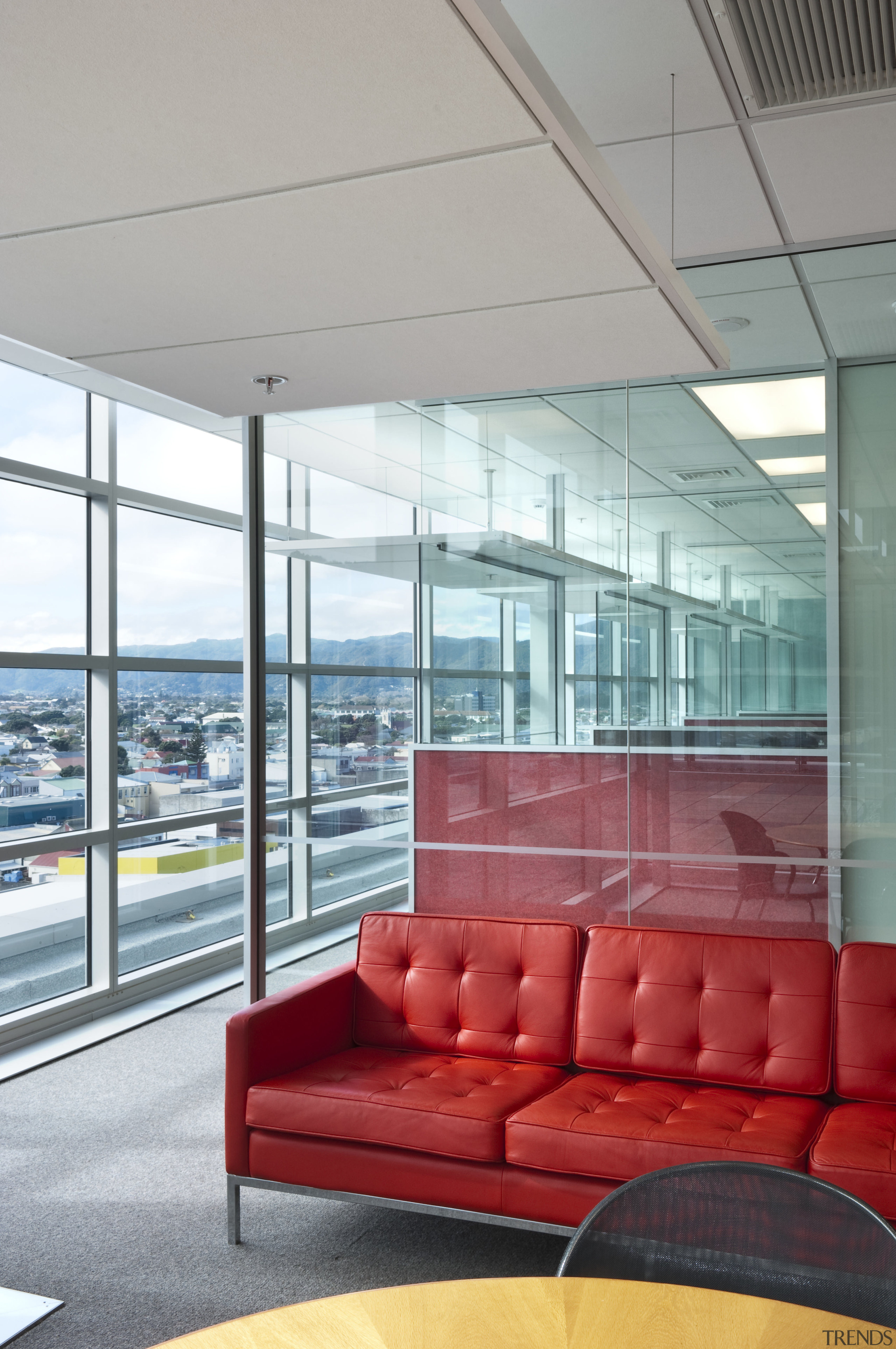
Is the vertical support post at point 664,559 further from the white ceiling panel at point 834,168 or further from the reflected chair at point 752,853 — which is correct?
the white ceiling panel at point 834,168

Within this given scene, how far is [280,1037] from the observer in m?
3.45

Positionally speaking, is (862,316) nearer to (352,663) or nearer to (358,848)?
(352,663)

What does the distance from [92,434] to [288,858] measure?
2549 mm

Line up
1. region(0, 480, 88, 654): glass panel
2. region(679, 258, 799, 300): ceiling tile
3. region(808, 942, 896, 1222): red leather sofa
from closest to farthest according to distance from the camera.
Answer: region(808, 942, 896, 1222): red leather sofa, region(679, 258, 799, 300): ceiling tile, region(0, 480, 88, 654): glass panel

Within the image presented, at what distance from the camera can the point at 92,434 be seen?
5.83 metres

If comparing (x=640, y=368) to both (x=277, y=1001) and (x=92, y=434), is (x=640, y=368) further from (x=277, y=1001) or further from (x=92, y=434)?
(x=92, y=434)

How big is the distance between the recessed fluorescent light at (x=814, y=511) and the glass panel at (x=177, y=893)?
137 inches

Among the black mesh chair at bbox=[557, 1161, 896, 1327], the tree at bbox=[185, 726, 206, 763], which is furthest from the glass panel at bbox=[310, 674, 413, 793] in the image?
the black mesh chair at bbox=[557, 1161, 896, 1327]

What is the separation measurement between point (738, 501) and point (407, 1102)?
98.6 inches

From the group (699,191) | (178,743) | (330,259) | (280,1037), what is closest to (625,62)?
(699,191)

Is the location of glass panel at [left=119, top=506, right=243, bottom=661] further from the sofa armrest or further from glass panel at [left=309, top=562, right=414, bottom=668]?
the sofa armrest

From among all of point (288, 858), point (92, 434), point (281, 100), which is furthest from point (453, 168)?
point (92, 434)

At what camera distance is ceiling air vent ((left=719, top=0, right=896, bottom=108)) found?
2.79m

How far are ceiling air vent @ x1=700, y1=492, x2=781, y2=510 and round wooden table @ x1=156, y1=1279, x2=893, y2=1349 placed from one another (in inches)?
122
